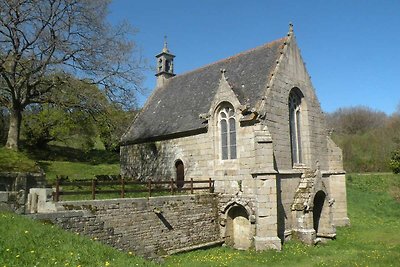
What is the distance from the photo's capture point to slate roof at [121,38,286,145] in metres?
18.6

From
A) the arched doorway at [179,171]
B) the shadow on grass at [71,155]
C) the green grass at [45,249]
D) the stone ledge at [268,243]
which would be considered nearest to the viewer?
the green grass at [45,249]

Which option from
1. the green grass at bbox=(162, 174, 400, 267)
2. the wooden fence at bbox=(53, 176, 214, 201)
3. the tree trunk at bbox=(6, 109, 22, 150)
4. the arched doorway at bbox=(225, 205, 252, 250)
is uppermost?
the tree trunk at bbox=(6, 109, 22, 150)

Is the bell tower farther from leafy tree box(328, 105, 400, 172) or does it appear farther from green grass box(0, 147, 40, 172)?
leafy tree box(328, 105, 400, 172)

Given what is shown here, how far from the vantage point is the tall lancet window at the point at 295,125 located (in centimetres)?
1912

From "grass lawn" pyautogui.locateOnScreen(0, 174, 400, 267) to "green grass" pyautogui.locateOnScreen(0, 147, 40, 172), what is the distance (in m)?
3.83

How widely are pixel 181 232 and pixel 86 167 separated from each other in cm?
1938

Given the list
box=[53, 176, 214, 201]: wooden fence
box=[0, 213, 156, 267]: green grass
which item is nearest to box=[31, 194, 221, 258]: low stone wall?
box=[53, 176, 214, 201]: wooden fence

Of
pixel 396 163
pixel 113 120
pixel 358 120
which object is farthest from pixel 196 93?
pixel 358 120

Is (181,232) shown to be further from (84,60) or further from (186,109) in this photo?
(84,60)

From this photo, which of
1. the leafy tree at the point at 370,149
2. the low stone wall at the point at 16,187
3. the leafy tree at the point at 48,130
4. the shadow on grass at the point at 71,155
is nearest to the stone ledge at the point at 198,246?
the low stone wall at the point at 16,187

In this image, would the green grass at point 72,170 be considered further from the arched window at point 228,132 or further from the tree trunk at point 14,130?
the arched window at point 228,132

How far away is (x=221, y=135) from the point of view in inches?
716

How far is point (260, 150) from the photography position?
52.8 feet

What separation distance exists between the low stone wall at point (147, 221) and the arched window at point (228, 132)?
2385 millimetres
